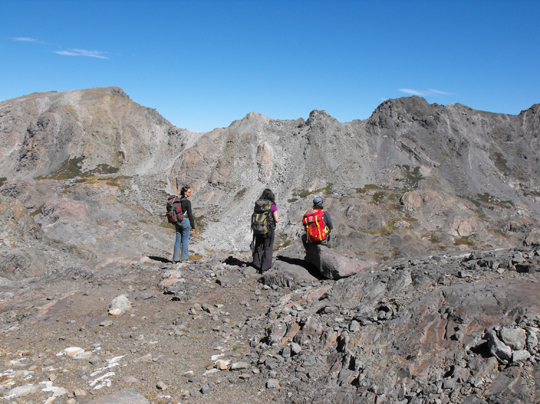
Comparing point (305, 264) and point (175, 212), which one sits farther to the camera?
point (175, 212)

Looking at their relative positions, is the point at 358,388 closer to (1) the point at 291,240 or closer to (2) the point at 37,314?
(2) the point at 37,314

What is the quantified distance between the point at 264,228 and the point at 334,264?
99.9 inches

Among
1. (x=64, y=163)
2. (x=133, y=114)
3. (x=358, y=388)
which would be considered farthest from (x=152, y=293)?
(x=133, y=114)

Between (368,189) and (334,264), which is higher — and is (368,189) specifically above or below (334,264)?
above

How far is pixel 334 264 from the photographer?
10438 millimetres

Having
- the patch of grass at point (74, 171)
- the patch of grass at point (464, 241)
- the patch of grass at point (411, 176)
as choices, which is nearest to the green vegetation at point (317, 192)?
the patch of grass at point (411, 176)

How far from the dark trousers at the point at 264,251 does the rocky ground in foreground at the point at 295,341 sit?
1385mm

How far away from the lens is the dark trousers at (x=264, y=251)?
11359mm

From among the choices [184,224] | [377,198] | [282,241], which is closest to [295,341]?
[184,224]

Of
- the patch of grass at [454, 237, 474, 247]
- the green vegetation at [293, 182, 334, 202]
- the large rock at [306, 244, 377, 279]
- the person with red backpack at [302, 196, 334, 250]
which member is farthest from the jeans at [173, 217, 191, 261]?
the patch of grass at [454, 237, 474, 247]

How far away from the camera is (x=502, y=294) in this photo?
563 cm

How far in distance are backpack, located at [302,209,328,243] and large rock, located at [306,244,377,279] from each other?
341 millimetres

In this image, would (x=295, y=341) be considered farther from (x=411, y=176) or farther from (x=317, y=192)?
(x=411, y=176)

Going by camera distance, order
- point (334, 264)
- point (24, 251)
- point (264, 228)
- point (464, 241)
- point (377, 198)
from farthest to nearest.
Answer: point (377, 198)
point (464, 241)
point (24, 251)
point (264, 228)
point (334, 264)
